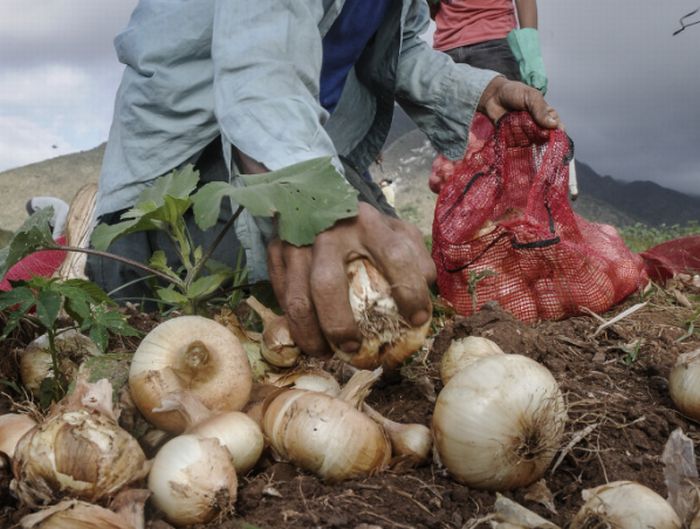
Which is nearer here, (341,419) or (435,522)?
(435,522)

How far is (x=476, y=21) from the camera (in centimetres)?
457

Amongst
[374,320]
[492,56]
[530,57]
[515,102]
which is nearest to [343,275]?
[374,320]

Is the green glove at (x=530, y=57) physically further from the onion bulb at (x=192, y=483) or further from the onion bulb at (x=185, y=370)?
the onion bulb at (x=192, y=483)

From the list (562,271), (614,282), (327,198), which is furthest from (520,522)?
(614,282)

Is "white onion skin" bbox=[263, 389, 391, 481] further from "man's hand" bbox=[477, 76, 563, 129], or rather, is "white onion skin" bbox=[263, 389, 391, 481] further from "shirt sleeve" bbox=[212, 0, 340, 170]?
"man's hand" bbox=[477, 76, 563, 129]

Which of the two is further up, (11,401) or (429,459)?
(11,401)

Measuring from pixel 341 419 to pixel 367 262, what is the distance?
311mm

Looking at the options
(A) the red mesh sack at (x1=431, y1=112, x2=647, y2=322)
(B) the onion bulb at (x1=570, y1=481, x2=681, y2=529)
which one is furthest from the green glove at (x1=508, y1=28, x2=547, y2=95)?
(B) the onion bulb at (x1=570, y1=481, x2=681, y2=529)

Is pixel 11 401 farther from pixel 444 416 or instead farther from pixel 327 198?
pixel 444 416

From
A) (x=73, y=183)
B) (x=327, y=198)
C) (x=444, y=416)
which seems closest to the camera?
(x=444, y=416)

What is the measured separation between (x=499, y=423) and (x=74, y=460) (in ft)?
2.06

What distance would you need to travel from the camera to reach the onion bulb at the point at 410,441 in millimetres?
1233

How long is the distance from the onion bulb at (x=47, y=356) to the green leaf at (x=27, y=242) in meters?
0.18

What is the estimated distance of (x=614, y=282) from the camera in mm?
3010
